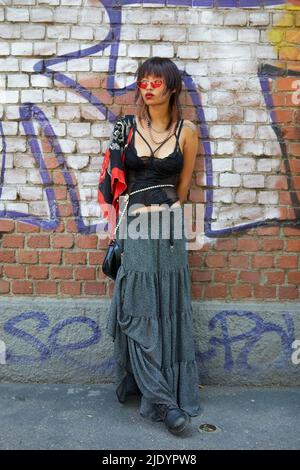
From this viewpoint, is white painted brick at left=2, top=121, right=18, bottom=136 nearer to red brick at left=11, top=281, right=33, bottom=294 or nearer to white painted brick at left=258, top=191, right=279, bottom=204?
red brick at left=11, top=281, right=33, bottom=294

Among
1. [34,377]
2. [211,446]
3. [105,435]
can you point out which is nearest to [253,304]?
[211,446]

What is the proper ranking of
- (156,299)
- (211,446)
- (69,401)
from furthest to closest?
(69,401) < (156,299) < (211,446)

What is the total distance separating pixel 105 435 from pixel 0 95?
2.25m

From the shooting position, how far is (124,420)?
10.1 ft

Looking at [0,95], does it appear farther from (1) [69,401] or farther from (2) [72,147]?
(1) [69,401]

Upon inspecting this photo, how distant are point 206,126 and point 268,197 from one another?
0.64 meters

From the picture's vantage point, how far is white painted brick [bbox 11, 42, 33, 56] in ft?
11.1

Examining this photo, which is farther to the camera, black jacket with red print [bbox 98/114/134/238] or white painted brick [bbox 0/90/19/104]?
white painted brick [bbox 0/90/19/104]

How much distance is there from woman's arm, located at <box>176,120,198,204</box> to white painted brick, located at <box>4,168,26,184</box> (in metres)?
1.05

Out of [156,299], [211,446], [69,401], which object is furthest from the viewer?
[69,401]

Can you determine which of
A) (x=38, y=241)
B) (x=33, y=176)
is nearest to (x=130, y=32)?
(x=33, y=176)

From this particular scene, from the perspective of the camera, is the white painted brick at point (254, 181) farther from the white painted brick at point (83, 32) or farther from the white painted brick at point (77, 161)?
the white painted brick at point (83, 32)

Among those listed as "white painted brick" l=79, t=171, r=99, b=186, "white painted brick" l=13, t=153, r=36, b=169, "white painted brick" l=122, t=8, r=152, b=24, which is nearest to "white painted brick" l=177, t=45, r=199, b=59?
"white painted brick" l=122, t=8, r=152, b=24

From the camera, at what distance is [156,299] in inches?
121
